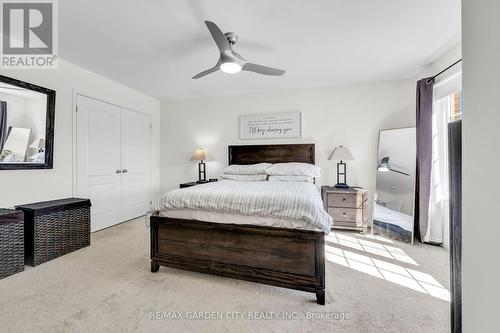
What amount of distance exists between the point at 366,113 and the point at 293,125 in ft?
4.02

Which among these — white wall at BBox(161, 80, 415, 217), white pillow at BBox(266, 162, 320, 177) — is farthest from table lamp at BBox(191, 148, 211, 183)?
white pillow at BBox(266, 162, 320, 177)

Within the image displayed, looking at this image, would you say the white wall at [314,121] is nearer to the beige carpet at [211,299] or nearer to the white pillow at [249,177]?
the white pillow at [249,177]

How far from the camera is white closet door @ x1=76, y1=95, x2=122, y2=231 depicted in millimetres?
3172

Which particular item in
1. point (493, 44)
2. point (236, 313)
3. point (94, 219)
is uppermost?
point (493, 44)

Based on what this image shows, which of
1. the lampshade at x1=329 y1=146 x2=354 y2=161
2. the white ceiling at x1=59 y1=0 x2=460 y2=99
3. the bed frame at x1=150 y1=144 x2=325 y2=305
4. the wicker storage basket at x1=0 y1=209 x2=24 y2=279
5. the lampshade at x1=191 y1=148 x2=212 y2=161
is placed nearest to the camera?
the bed frame at x1=150 y1=144 x2=325 y2=305

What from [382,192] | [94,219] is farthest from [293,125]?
[94,219]

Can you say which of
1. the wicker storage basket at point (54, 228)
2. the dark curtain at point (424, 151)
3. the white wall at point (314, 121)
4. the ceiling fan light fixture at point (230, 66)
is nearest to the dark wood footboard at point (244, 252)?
the wicker storage basket at point (54, 228)

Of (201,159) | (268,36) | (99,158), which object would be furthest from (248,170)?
(99,158)

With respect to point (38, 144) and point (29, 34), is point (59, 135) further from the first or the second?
point (29, 34)

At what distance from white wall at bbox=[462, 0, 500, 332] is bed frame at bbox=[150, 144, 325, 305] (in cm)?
112

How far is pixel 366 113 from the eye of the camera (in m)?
3.63

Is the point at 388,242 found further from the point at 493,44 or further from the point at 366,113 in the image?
the point at 493,44

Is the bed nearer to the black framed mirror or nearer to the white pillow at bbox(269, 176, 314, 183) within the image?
the white pillow at bbox(269, 176, 314, 183)

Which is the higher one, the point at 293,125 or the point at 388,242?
the point at 293,125
